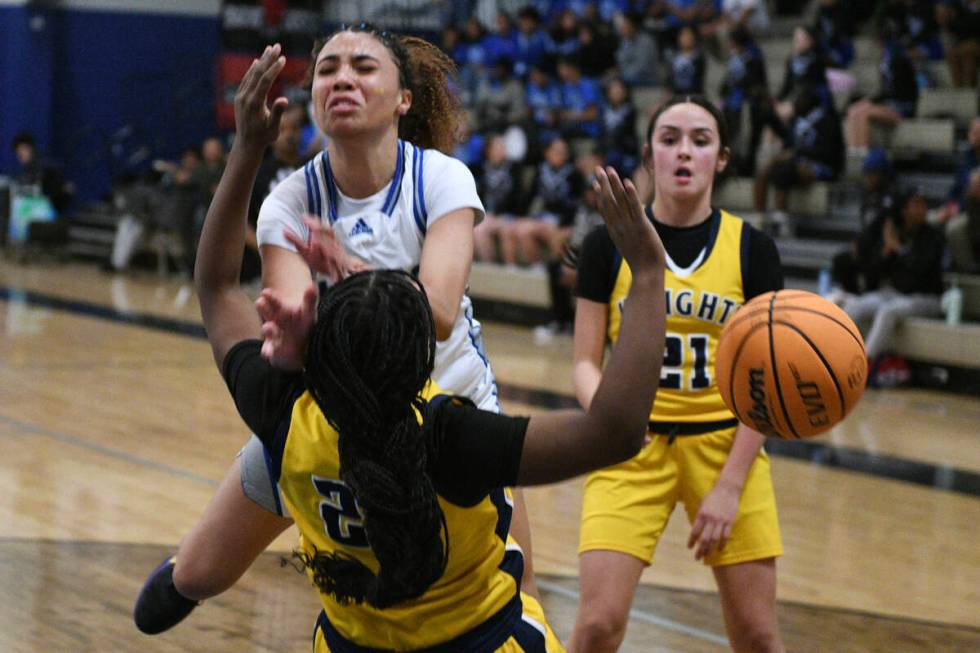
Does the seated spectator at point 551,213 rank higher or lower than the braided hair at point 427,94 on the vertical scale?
lower

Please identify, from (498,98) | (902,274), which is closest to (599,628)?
(902,274)

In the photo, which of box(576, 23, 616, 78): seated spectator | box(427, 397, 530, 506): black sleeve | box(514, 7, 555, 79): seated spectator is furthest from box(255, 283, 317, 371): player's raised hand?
box(514, 7, 555, 79): seated spectator

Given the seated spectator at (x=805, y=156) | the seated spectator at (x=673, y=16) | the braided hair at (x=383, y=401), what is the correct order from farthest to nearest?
the seated spectator at (x=673, y=16)
the seated spectator at (x=805, y=156)
the braided hair at (x=383, y=401)

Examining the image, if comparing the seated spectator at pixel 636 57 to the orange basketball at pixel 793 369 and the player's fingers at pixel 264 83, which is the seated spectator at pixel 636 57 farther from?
the player's fingers at pixel 264 83

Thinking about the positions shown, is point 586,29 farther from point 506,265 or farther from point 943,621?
point 943,621

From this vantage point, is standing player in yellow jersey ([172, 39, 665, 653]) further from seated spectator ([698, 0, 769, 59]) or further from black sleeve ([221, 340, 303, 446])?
seated spectator ([698, 0, 769, 59])

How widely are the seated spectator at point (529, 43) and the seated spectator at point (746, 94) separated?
330cm

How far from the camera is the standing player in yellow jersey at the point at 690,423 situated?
→ 346 cm

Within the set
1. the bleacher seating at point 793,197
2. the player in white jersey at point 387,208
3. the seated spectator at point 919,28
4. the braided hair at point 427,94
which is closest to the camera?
the player in white jersey at point 387,208

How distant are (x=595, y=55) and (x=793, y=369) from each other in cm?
1266

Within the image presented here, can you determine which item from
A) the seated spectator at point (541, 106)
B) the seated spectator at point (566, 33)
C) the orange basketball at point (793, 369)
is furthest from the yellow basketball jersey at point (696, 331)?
the seated spectator at point (566, 33)

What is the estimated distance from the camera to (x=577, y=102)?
591 inches

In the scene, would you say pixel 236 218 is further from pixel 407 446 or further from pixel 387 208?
pixel 387 208

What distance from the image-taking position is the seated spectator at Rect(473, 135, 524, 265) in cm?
1384
